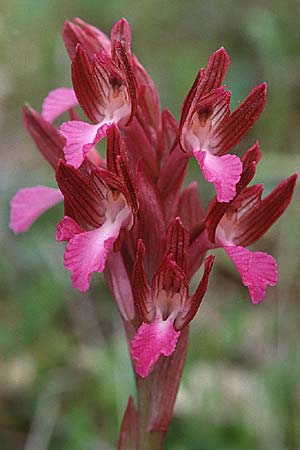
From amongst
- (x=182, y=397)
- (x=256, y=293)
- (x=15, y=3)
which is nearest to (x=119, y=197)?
(x=256, y=293)

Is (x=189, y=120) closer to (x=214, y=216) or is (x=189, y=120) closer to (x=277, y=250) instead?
(x=214, y=216)

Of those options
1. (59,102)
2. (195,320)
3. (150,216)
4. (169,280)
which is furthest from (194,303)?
(195,320)

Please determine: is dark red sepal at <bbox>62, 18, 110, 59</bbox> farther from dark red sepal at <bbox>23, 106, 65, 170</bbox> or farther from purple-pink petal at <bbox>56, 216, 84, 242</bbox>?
purple-pink petal at <bbox>56, 216, 84, 242</bbox>

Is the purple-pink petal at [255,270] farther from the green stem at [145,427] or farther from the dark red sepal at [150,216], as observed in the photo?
the green stem at [145,427]

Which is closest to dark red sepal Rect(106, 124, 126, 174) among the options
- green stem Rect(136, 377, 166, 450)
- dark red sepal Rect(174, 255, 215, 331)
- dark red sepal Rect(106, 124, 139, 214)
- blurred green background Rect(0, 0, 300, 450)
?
dark red sepal Rect(106, 124, 139, 214)

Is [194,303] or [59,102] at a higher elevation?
[59,102]

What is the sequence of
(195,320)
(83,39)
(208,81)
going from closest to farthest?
(208,81) < (83,39) < (195,320)

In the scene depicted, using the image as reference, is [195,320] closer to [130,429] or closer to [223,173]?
[130,429]
